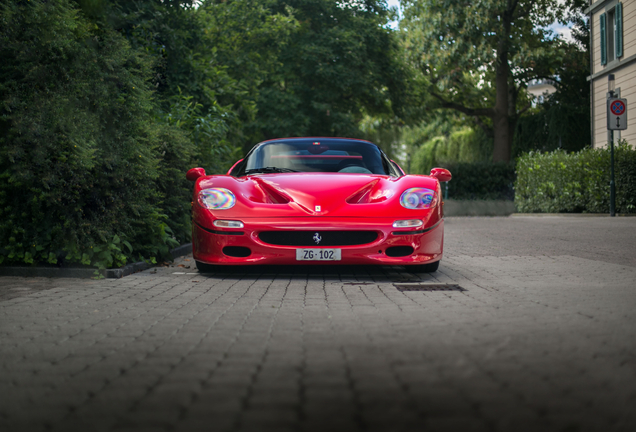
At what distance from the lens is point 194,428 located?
2303 millimetres

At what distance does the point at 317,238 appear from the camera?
630cm

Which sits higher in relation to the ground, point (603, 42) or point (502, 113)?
point (603, 42)

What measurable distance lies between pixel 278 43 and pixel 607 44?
1214 centimetres

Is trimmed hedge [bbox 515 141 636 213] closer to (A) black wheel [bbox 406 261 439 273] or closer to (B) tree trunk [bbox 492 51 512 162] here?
(B) tree trunk [bbox 492 51 512 162]

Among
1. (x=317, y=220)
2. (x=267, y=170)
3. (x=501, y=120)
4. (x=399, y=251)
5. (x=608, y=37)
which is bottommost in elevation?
(x=399, y=251)

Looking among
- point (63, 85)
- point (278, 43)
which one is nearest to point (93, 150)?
point (63, 85)

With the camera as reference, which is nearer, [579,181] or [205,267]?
[205,267]

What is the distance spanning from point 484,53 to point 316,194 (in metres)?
24.7

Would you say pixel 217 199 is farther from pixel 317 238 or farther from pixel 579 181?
pixel 579 181

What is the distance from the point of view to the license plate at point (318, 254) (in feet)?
20.5

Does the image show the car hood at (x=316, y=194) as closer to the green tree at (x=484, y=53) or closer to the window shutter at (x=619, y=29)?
the window shutter at (x=619, y=29)

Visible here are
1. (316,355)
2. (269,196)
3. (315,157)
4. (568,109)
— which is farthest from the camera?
(568,109)

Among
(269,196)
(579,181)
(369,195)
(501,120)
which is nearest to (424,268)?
(369,195)

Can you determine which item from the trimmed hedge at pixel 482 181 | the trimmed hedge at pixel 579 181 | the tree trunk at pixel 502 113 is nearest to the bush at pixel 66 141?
the trimmed hedge at pixel 579 181
